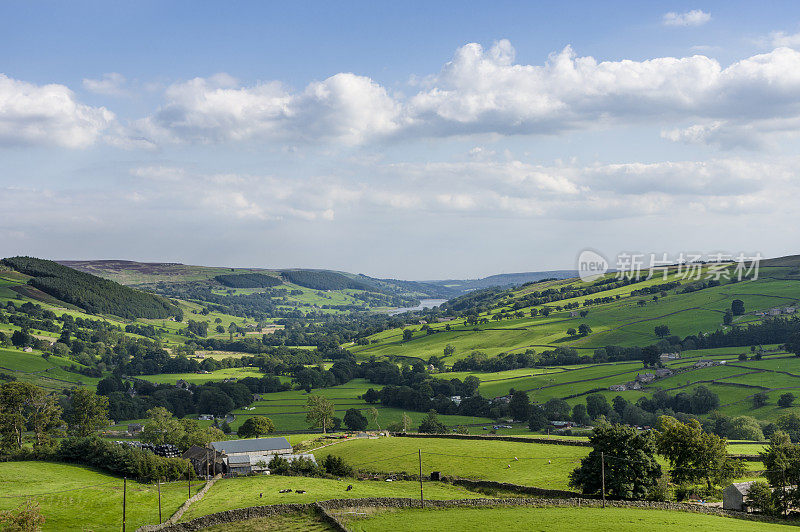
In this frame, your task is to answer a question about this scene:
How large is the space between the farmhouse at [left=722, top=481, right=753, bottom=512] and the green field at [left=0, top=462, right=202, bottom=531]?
47.3m

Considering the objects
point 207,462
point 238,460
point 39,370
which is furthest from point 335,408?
point 39,370

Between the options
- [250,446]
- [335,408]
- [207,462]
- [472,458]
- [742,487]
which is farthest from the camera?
[335,408]

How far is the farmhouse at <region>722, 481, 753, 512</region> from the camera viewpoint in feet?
158

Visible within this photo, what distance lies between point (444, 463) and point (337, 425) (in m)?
55.1

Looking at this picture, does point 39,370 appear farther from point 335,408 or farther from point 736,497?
point 736,497

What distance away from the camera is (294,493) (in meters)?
55.8

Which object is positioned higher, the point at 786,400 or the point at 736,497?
the point at 736,497

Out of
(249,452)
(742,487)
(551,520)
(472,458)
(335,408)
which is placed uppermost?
(551,520)

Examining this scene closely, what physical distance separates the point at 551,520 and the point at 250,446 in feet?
154

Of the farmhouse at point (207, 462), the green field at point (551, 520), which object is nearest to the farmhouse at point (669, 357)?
the green field at point (551, 520)

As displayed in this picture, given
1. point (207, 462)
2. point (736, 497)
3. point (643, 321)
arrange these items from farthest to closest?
point (643, 321) < point (207, 462) < point (736, 497)

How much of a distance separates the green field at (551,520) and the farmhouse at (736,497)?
5.43 metres

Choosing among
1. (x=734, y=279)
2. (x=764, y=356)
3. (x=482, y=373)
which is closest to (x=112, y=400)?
(x=482, y=373)

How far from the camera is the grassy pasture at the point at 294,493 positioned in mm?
51750
